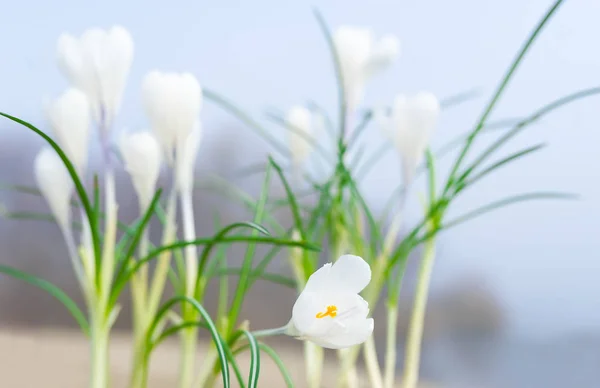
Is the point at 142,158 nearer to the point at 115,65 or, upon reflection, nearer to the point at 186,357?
the point at 115,65

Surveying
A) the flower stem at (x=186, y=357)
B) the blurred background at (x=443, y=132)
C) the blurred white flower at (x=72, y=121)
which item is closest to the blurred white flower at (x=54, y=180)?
the blurred white flower at (x=72, y=121)

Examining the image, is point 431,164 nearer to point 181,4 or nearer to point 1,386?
point 1,386

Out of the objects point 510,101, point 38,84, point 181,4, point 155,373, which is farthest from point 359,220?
point 38,84

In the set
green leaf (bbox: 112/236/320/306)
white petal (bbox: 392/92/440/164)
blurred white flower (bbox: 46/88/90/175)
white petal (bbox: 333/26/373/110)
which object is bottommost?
green leaf (bbox: 112/236/320/306)

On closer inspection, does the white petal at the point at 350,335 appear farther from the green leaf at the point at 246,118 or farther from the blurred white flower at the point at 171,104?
the green leaf at the point at 246,118

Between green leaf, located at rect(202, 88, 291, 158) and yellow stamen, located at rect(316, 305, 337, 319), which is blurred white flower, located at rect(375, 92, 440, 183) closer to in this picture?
green leaf, located at rect(202, 88, 291, 158)

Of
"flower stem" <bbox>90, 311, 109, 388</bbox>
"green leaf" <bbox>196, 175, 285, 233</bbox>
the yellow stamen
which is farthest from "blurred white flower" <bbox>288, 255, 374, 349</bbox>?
"green leaf" <bbox>196, 175, 285, 233</bbox>
